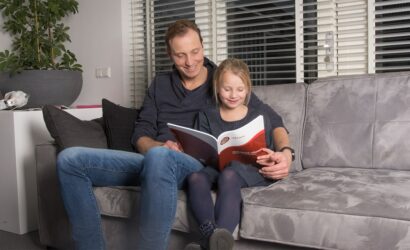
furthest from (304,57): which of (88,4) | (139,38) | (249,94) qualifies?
(88,4)

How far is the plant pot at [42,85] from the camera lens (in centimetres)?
267

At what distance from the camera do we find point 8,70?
2.70 m

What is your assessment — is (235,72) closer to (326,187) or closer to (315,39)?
(326,187)

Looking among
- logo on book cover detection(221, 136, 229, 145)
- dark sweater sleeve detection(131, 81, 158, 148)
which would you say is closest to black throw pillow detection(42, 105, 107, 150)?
dark sweater sleeve detection(131, 81, 158, 148)

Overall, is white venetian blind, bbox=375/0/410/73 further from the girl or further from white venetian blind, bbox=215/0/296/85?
the girl

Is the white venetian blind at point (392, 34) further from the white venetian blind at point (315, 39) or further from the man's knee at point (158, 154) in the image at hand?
the man's knee at point (158, 154)

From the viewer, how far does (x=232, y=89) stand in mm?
1713

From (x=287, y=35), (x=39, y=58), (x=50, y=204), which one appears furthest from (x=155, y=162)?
(x=39, y=58)

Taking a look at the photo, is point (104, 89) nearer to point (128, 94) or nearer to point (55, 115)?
point (128, 94)

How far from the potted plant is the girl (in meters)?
1.32

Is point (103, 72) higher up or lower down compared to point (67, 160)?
higher up

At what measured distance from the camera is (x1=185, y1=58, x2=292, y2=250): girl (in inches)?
55.2

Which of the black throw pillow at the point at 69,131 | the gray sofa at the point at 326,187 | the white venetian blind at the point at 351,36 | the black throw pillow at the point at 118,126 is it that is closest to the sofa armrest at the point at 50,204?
the gray sofa at the point at 326,187

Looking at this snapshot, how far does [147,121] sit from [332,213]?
92 centimetres
